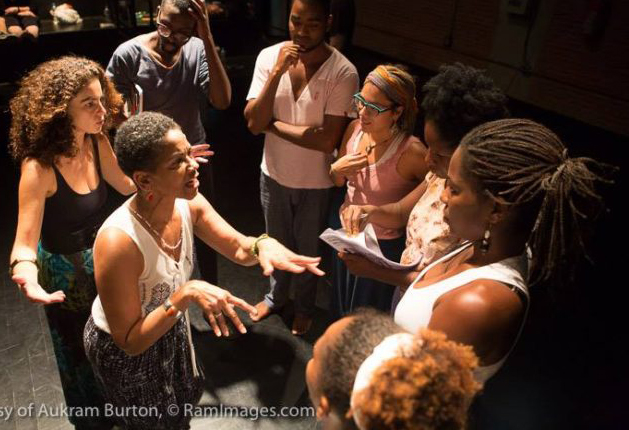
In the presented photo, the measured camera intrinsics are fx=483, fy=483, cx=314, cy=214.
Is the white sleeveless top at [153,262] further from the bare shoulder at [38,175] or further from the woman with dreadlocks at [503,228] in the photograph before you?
the woman with dreadlocks at [503,228]

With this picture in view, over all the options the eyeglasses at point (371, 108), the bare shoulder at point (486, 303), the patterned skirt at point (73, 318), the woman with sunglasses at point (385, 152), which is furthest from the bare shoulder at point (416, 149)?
the patterned skirt at point (73, 318)

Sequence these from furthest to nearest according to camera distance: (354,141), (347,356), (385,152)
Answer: (354,141), (385,152), (347,356)

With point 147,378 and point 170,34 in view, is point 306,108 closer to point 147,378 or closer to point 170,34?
point 170,34

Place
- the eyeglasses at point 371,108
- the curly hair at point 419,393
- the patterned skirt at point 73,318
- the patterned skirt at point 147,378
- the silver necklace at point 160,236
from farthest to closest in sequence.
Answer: the eyeglasses at point 371,108 → the patterned skirt at point 73,318 → the patterned skirt at point 147,378 → the silver necklace at point 160,236 → the curly hair at point 419,393

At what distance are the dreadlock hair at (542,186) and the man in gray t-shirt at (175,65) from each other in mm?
1625

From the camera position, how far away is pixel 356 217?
2.02m

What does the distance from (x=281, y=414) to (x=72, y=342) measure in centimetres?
105

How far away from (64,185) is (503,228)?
1.55m

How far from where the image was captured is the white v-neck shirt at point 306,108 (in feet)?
7.95

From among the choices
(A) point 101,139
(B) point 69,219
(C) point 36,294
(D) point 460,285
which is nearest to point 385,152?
(D) point 460,285

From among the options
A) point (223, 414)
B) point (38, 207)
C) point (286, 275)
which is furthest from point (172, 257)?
point (286, 275)

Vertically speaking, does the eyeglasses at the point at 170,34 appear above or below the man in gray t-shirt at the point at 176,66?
above

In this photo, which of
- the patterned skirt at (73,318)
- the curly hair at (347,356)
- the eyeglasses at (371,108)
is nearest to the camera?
the curly hair at (347,356)

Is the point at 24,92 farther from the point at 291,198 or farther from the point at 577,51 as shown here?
the point at 577,51
